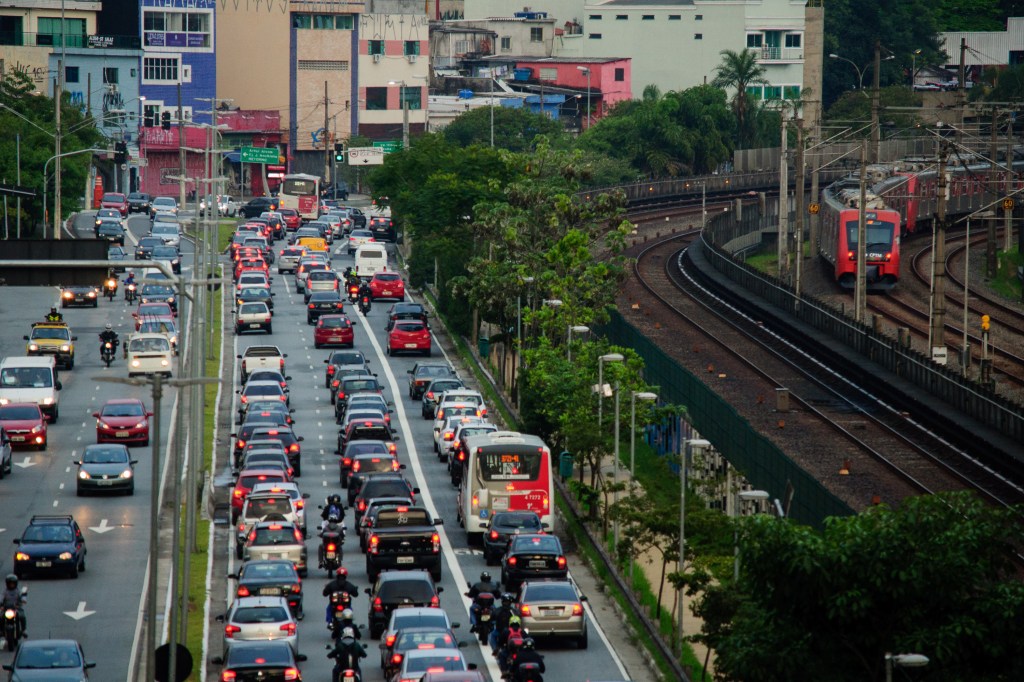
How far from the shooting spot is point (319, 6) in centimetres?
17088

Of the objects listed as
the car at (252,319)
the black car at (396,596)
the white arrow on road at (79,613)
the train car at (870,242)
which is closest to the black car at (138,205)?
the car at (252,319)

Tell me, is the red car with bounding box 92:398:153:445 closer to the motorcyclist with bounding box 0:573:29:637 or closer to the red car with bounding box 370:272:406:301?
the motorcyclist with bounding box 0:573:29:637

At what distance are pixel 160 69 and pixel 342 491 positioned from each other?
10584cm

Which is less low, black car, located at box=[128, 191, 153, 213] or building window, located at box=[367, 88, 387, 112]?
building window, located at box=[367, 88, 387, 112]

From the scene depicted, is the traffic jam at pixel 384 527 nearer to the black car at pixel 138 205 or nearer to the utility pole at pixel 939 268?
the utility pole at pixel 939 268

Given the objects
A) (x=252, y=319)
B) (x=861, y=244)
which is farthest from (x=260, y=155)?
(x=861, y=244)

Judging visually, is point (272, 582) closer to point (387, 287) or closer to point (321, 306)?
point (321, 306)

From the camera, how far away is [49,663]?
36.1 meters

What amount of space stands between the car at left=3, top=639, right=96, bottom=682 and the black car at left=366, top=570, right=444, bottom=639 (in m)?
7.48

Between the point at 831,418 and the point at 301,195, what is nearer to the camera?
the point at 831,418

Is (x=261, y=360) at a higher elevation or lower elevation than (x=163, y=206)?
lower

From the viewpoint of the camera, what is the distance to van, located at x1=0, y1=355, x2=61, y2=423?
67.3 meters

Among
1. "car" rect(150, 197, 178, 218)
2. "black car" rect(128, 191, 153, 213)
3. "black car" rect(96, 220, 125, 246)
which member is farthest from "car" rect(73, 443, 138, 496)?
"black car" rect(128, 191, 153, 213)

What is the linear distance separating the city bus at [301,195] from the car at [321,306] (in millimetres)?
45775
